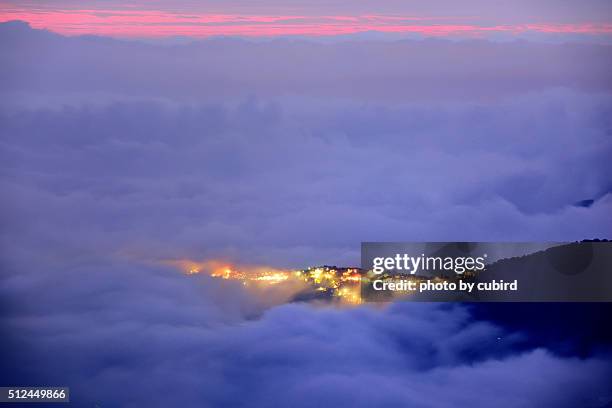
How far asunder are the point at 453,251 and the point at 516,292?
87 centimetres

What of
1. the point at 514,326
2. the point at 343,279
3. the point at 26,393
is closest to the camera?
the point at 26,393

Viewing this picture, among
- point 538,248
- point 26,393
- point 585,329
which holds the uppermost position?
point 538,248

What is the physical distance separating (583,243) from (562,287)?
0.71 meters

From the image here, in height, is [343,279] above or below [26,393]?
above

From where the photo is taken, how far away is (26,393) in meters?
10.3

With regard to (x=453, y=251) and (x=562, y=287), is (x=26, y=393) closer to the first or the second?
(x=453, y=251)

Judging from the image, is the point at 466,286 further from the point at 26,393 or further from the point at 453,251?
the point at 26,393

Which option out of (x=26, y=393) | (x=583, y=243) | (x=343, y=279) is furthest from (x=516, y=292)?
(x=26, y=393)

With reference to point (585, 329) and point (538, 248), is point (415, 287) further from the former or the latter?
point (585, 329)

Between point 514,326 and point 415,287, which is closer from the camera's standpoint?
point 415,287

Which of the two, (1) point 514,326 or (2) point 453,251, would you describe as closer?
(2) point 453,251

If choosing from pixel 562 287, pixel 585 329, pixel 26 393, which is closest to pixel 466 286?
pixel 562 287

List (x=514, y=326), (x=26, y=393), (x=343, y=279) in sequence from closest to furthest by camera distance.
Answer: (x=26, y=393) → (x=343, y=279) → (x=514, y=326)

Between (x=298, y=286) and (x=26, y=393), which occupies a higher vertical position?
(x=298, y=286)
